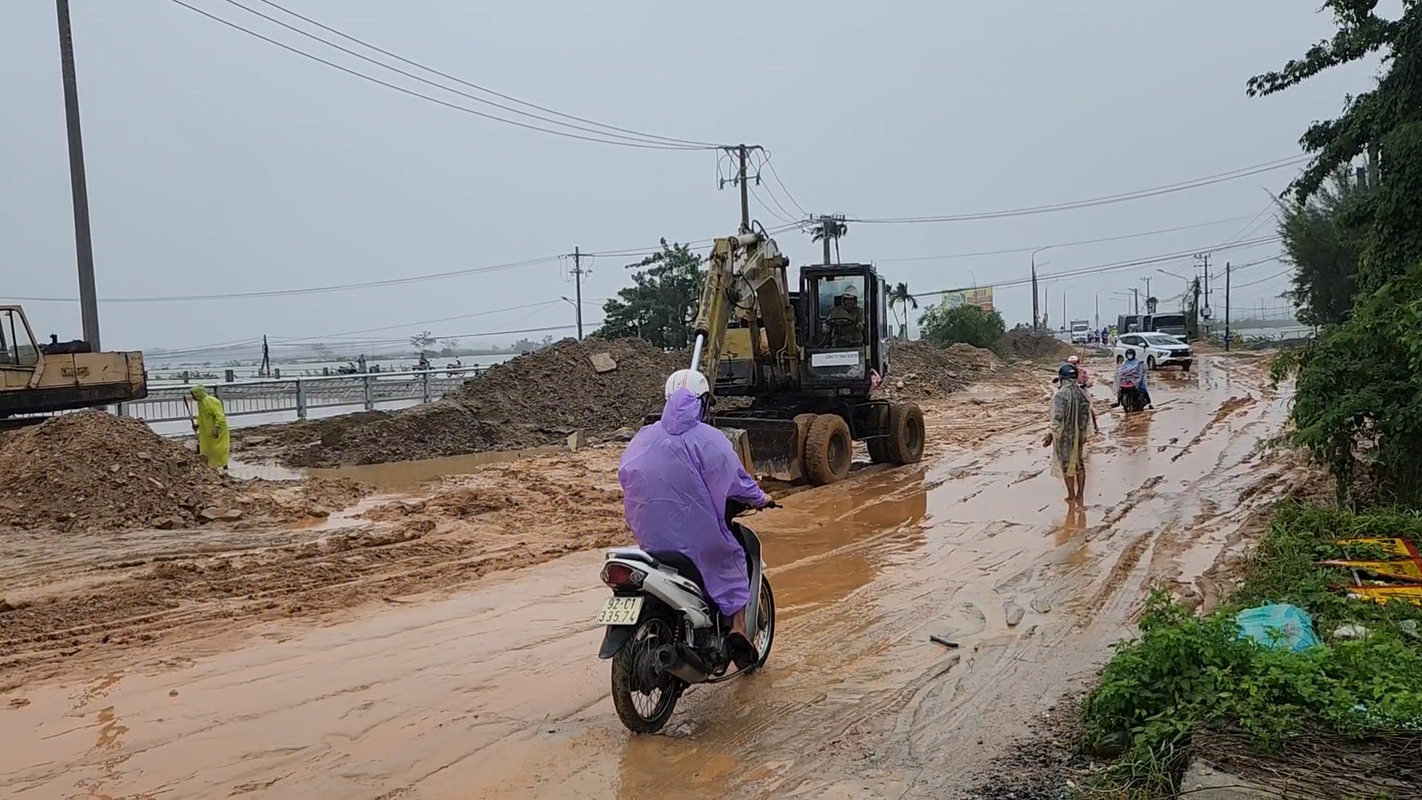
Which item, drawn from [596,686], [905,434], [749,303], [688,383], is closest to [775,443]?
[749,303]

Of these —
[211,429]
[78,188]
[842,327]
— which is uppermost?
[78,188]

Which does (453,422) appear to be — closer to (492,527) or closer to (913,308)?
(492,527)

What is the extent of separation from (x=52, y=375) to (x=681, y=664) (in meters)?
14.6

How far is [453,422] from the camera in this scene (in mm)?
21672

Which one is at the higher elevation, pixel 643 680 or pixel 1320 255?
pixel 1320 255

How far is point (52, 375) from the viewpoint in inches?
622

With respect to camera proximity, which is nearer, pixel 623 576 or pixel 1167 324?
pixel 623 576

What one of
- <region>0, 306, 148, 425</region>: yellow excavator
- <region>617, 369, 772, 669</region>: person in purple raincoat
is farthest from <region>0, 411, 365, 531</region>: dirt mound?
<region>617, 369, 772, 669</region>: person in purple raincoat

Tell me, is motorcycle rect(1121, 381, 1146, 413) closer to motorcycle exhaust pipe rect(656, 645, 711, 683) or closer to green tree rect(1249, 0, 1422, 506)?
green tree rect(1249, 0, 1422, 506)

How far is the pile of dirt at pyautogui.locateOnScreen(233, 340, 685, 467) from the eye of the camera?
2022cm

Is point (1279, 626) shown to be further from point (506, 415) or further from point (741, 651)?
point (506, 415)

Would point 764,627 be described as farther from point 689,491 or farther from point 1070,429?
point 1070,429

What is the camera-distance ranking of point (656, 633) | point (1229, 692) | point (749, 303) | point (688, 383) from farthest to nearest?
point (749, 303) → point (688, 383) → point (656, 633) → point (1229, 692)

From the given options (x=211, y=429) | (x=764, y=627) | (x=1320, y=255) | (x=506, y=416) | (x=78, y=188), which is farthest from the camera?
(x=1320, y=255)
